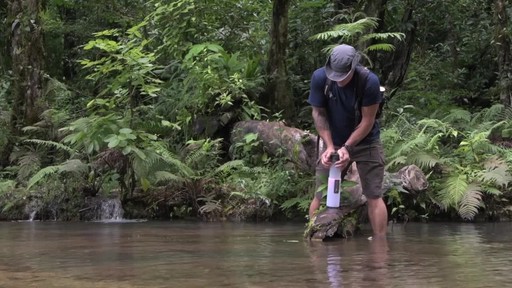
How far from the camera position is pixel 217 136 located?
A: 1152 centimetres

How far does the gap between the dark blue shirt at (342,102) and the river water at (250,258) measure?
1.02 meters

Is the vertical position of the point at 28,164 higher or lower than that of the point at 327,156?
higher

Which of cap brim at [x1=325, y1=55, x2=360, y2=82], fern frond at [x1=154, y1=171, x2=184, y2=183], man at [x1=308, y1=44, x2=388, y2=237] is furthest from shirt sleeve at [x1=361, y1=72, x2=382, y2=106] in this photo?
fern frond at [x1=154, y1=171, x2=184, y2=183]

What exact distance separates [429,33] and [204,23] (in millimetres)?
6193

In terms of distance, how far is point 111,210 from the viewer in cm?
980

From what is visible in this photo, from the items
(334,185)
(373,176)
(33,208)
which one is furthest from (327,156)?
(33,208)

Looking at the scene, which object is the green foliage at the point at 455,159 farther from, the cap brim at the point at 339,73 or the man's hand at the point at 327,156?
the cap brim at the point at 339,73

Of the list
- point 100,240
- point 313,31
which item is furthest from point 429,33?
point 100,240

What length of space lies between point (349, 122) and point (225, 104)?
5.06 m

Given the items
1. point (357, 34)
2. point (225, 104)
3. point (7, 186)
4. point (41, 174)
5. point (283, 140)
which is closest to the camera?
point (41, 174)

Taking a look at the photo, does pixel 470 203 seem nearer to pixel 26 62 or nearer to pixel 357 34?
pixel 357 34

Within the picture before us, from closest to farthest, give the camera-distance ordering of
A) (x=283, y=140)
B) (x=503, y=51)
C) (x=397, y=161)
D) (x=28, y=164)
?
(x=397, y=161) → (x=283, y=140) → (x=28, y=164) → (x=503, y=51)

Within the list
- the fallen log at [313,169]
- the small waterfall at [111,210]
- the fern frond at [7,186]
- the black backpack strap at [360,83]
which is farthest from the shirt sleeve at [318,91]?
the fern frond at [7,186]

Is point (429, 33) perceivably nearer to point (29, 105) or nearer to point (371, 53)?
point (371, 53)
